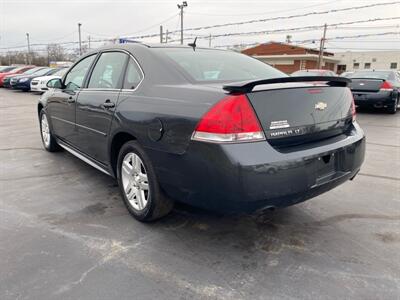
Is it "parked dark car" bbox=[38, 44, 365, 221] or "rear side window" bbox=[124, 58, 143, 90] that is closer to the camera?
"parked dark car" bbox=[38, 44, 365, 221]

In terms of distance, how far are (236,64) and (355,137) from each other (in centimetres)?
135

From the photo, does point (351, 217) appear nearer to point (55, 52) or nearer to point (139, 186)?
point (139, 186)

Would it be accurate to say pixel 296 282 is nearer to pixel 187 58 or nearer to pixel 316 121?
pixel 316 121

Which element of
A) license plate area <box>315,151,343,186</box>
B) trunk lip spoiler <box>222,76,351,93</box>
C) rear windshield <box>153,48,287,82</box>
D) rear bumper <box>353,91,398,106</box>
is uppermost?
rear windshield <box>153,48,287,82</box>

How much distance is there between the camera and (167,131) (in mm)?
2658

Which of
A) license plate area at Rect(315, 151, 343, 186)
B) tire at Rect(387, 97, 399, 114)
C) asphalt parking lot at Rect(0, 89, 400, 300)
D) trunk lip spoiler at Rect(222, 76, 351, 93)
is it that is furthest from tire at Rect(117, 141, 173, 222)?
tire at Rect(387, 97, 399, 114)

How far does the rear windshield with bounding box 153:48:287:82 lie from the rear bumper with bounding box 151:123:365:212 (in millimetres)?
830

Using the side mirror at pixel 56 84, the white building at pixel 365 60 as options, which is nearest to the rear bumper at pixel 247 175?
the side mirror at pixel 56 84

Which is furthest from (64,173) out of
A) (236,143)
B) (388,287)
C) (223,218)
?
(388,287)

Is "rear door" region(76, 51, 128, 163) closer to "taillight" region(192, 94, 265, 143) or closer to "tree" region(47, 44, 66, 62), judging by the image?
"taillight" region(192, 94, 265, 143)

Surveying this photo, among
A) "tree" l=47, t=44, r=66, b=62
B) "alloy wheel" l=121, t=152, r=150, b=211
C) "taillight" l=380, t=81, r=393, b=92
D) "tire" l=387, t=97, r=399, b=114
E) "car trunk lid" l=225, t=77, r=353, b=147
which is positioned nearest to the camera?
"car trunk lid" l=225, t=77, r=353, b=147

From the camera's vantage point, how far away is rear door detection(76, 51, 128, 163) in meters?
3.46

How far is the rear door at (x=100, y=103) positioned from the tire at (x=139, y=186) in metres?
0.38

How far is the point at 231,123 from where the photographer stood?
2303 millimetres
